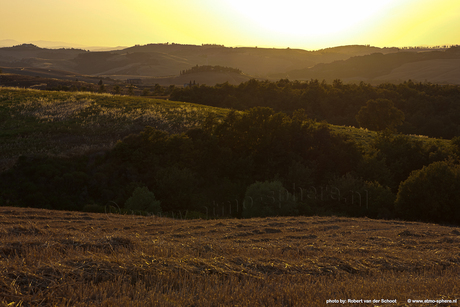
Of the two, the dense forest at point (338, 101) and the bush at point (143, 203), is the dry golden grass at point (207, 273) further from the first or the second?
the dense forest at point (338, 101)

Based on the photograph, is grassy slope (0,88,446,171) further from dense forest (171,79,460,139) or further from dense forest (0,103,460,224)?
dense forest (171,79,460,139)

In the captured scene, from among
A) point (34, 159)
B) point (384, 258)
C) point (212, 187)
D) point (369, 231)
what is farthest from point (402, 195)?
point (34, 159)

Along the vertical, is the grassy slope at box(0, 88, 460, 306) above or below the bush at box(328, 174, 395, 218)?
above

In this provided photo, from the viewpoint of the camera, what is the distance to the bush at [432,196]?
26.9 metres

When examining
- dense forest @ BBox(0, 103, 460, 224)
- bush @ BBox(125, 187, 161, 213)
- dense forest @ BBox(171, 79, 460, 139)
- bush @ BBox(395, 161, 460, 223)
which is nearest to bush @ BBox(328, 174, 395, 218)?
dense forest @ BBox(0, 103, 460, 224)

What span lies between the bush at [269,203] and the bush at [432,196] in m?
8.93

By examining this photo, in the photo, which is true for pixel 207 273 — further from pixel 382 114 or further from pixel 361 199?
pixel 382 114

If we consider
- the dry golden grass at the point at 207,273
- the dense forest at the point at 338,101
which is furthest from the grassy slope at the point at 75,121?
the dry golden grass at the point at 207,273

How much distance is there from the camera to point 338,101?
81.1 metres

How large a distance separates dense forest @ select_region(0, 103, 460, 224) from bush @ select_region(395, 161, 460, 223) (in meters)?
0.07

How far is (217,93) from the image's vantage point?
257ft

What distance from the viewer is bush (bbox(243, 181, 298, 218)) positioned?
27109mm

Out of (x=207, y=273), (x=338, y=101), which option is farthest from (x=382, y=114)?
(x=207, y=273)

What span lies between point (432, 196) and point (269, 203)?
12.6 m
